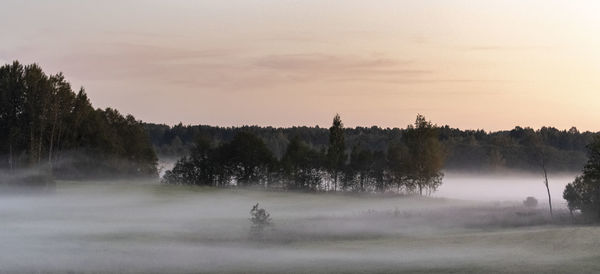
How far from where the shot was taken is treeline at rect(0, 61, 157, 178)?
99.1 meters

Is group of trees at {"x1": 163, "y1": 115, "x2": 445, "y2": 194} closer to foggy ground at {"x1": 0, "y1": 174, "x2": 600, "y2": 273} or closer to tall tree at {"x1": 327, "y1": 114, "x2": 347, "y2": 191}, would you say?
tall tree at {"x1": 327, "y1": 114, "x2": 347, "y2": 191}

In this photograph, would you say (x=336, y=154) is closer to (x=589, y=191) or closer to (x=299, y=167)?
(x=299, y=167)

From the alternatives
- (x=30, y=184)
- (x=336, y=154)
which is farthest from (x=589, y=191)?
(x=336, y=154)

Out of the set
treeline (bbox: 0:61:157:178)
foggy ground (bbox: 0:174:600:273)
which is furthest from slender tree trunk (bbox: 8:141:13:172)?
foggy ground (bbox: 0:174:600:273)

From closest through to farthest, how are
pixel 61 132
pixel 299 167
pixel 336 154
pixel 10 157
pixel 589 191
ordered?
pixel 589 191 < pixel 10 157 < pixel 61 132 < pixel 336 154 < pixel 299 167

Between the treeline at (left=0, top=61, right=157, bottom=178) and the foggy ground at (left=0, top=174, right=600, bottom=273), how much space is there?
35.8 ft

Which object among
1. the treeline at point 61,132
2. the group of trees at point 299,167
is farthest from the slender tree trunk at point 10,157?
the group of trees at point 299,167

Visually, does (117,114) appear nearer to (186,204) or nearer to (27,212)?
(186,204)

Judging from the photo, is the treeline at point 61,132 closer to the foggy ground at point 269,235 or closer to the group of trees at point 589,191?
the foggy ground at point 269,235

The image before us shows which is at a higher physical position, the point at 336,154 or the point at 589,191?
the point at 336,154

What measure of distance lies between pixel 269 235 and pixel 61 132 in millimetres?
66367

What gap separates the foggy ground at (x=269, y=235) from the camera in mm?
38875

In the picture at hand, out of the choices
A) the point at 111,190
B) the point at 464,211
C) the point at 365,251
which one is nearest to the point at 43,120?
the point at 111,190

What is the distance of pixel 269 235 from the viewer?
5375cm
